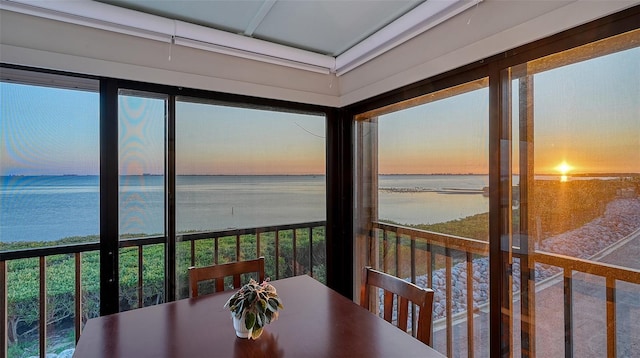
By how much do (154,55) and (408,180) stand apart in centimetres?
201

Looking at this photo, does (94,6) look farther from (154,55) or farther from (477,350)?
(477,350)

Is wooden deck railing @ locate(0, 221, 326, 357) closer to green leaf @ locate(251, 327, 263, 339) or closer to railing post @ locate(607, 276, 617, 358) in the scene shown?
green leaf @ locate(251, 327, 263, 339)

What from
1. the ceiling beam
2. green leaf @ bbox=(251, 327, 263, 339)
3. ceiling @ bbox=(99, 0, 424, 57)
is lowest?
green leaf @ bbox=(251, 327, 263, 339)

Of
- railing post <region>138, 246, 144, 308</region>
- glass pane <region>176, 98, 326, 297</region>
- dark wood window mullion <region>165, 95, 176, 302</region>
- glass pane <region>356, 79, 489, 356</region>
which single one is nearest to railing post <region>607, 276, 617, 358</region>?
glass pane <region>356, 79, 489, 356</region>

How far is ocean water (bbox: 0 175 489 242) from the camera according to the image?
81.4 inches

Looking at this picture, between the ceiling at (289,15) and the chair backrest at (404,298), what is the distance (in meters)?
1.58

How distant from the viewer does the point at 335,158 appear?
307 centimetres

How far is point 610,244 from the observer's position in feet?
4.63

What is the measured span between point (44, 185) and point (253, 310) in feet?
6.07

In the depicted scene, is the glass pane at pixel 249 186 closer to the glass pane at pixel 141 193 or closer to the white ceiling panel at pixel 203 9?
the glass pane at pixel 141 193

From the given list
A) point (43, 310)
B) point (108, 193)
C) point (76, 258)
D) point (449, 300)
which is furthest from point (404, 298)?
point (43, 310)

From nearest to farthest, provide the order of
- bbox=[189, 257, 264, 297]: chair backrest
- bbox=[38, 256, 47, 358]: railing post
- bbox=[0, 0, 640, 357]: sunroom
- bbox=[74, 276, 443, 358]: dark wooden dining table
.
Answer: bbox=[74, 276, 443, 358]: dark wooden dining table → bbox=[0, 0, 640, 357]: sunroom → bbox=[189, 257, 264, 297]: chair backrest → bbox=[38, 256, 47, 358]: railing post

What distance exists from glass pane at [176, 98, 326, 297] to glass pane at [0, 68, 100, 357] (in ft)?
1.86

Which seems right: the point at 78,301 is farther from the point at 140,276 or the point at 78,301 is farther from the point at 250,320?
the point at 250,320
